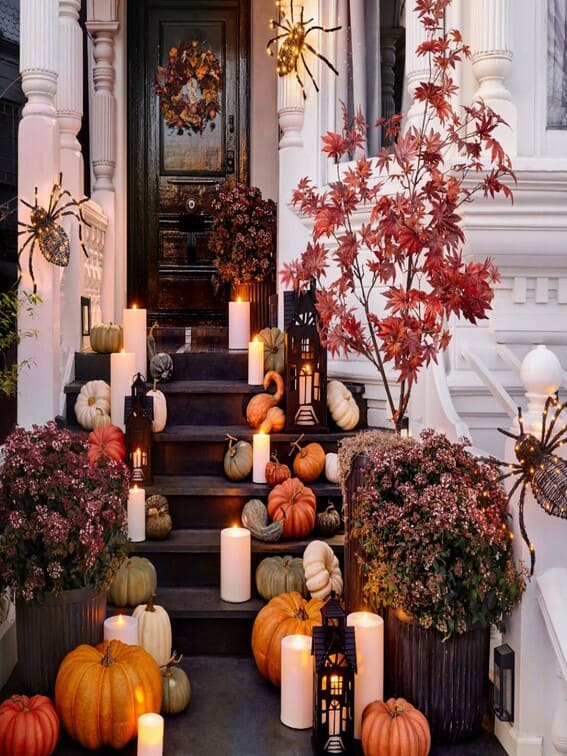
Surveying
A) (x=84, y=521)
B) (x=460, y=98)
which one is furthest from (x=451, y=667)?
(x=460, y=98)

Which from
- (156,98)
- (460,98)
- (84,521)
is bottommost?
(84,521)

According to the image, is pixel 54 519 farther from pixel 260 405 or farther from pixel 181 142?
pixel 181 142

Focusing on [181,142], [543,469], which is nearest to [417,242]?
[543,469]

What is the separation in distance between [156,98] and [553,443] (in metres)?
4.66

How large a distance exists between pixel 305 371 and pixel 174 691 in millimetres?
1527

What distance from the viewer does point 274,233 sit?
5.06 m

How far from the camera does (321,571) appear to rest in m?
2.86

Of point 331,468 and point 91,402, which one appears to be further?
point 91,402

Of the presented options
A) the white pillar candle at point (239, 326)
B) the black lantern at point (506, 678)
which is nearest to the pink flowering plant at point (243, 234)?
the white pillar candle at point (239, 326)

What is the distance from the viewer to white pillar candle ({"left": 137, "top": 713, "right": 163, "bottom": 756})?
2.08 m

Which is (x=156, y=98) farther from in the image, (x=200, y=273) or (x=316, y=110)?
(x=316, y=110)

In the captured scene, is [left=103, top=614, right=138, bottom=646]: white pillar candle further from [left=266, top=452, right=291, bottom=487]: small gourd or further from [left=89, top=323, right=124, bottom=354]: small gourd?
[left=89, top=323, right=124, bottom=354]: small gourd

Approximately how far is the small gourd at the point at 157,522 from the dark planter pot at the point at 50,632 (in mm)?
720

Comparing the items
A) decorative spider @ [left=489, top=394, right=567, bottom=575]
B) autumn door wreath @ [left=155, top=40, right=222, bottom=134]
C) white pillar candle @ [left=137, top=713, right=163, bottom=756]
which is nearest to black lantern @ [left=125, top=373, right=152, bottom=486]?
white pillar candle @ [left=137, top=713, right=163, bottom=756]
